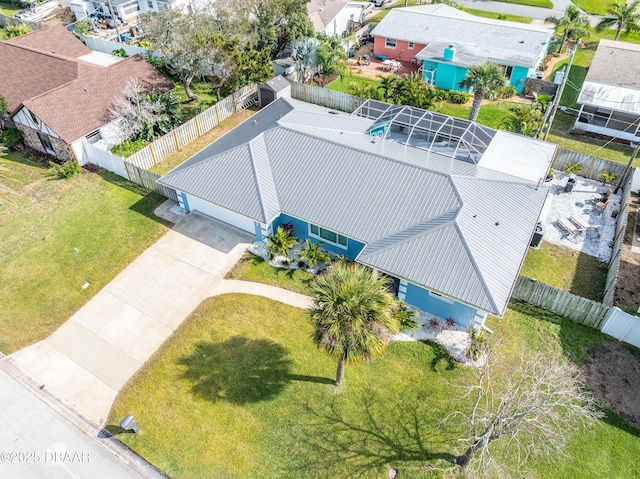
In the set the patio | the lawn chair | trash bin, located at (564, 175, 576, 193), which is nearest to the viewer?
the patio

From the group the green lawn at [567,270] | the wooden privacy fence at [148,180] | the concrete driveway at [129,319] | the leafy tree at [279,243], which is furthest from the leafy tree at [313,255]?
the green lawn at [567,270]

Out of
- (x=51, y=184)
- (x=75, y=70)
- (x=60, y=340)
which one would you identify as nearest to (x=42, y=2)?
(x=75, y=70)

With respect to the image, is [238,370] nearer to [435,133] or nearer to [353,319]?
[353,319]

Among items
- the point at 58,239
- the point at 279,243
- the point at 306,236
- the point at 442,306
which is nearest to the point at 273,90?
the point at 306,236

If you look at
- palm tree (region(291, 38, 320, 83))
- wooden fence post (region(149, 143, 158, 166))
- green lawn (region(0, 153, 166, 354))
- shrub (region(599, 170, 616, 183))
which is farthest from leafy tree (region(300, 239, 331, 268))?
palm tree (region(291, 38, 320, 83))

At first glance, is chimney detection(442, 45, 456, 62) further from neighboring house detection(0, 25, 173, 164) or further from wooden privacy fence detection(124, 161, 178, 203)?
wooden privacy fence detection(124, 161, 178, 203)

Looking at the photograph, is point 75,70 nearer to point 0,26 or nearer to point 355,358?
point 355,358
